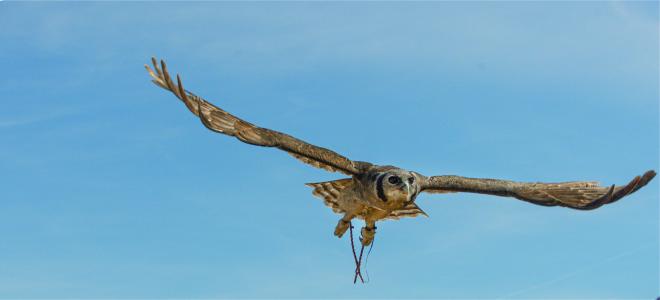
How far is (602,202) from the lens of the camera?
22375 millimetres

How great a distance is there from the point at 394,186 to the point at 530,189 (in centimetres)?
338

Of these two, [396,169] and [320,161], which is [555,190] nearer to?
[396,169]

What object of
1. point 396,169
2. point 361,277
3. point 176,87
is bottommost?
point 361,277

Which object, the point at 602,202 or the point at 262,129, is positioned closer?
the point at 602,202

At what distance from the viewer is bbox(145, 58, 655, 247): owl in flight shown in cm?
2312

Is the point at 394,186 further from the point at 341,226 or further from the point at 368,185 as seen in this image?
the point at 341,226

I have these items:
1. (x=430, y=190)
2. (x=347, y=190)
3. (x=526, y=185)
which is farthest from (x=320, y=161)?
(x=526, y=185)

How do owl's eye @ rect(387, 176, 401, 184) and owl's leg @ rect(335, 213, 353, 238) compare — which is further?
owl's leg @ rect(335, 213, 353, 238)

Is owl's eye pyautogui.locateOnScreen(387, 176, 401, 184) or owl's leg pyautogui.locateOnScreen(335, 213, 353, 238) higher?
owl's eye pyautogui.locateOnScreen(387, 176, 401, 184)

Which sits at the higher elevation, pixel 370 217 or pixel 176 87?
pixel 176 87

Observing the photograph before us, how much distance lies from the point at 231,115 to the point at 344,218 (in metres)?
3.51

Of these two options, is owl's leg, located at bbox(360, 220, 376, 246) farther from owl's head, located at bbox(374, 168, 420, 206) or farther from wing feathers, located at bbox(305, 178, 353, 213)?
owl's head, located at bbox(374, 168, 420, 206)

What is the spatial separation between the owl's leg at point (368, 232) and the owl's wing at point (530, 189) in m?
1.58

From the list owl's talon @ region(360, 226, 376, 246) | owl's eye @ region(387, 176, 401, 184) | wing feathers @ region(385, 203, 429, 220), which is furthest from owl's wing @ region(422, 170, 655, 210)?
owl's talon @ region(360, 226, 376, 246)
